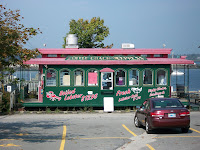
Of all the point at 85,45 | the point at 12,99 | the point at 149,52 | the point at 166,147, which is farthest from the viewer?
A: the point at 85,45

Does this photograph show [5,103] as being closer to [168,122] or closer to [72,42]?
[72,42]

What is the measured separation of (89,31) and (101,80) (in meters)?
27.7

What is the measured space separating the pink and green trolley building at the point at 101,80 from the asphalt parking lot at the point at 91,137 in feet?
21.4

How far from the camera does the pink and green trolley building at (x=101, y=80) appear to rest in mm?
25891

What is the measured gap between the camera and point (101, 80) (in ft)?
86.1

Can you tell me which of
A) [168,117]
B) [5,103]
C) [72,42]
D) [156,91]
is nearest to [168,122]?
[168,117]

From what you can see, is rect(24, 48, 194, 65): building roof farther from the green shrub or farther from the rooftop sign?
the green shrub

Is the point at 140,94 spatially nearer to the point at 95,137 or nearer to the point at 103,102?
the point at 103,102

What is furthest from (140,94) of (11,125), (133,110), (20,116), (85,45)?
(85,45)

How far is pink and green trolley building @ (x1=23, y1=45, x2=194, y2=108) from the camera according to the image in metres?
25.9

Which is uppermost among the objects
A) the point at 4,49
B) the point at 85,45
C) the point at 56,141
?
the point at 85,45

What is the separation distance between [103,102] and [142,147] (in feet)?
44.8

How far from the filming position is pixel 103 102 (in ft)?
85.0

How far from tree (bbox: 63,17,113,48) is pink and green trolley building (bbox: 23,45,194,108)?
2700 centimetres
